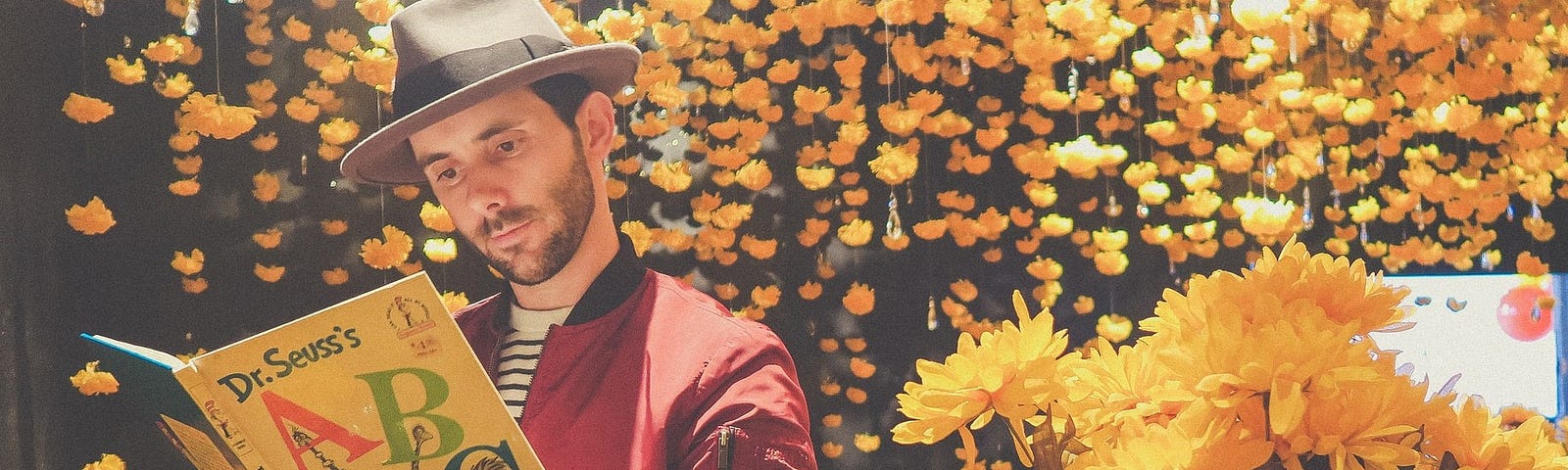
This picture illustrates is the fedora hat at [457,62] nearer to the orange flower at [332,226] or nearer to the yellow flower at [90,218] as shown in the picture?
the orange flower at [332,226]

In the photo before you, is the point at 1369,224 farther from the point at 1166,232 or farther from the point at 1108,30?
A: the point at 1108,30

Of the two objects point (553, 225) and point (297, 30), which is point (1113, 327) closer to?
point (553, 225)

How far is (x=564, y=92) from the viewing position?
2.42 m

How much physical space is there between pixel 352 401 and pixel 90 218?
5.04 ft

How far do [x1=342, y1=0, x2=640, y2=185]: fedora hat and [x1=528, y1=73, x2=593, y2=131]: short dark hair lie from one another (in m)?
0.01

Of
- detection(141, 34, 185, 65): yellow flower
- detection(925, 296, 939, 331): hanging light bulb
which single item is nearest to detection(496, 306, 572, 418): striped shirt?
detection(141, 34, 185, 65): yellow flower

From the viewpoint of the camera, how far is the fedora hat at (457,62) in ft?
7.59

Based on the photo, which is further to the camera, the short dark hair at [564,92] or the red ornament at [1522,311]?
the red ornament at [1522,311]

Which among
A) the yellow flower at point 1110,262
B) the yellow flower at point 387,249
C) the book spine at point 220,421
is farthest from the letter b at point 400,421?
the yellow flower at point 1110,262

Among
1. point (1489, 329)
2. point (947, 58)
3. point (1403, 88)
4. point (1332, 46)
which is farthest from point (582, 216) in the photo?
point (1489, 329)

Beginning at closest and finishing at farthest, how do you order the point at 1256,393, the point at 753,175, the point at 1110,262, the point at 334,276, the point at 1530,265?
1. the point at 1256,393
2. the point at 334,276
3. the point at 753,175
4. the point at 1110,262
5. the point at 1530,265

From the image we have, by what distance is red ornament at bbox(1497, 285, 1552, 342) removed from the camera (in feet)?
11.9

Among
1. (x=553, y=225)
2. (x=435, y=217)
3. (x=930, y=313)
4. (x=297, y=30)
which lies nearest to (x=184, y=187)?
(x=297, y=30)

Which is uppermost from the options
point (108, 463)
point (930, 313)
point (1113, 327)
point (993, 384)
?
point (993, 384)
